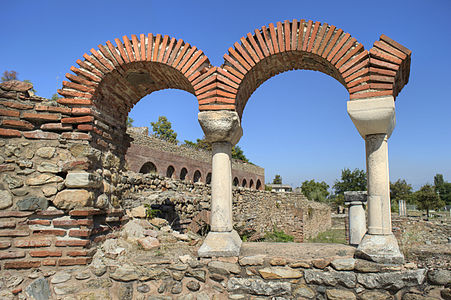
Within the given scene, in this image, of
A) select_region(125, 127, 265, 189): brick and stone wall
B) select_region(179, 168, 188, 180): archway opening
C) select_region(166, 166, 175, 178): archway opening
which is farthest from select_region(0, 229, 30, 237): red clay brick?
select_region(179, 168, 188, 180): archway opening

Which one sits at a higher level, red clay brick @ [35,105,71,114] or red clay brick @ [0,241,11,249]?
red clay brick @ [35,105,71,114]

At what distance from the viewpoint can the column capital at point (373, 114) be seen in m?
3.51

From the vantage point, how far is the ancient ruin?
11.3 ft

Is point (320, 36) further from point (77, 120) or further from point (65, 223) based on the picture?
point (65, 223)

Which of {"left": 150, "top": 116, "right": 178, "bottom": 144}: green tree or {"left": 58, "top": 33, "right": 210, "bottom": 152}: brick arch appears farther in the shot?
{"left": 150, "top": 116, "right": 178, "bottom": 144}: green tree

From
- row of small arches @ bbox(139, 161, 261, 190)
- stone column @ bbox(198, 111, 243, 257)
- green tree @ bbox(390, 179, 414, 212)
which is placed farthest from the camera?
green tree @ bbox(390, 179, 414, 212)

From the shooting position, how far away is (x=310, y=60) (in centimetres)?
412

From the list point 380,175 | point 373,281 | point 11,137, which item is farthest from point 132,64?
point 373,281

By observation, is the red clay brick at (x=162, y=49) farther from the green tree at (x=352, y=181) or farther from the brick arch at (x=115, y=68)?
the green tree at (x=352, y=181)

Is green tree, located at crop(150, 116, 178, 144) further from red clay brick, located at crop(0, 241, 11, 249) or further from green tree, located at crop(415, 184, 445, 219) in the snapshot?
red clay brick, located at crop(0, 241, 11, 249)

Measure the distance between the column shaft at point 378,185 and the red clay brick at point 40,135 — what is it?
3964 mm

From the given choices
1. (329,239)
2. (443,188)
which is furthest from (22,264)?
(443,188)

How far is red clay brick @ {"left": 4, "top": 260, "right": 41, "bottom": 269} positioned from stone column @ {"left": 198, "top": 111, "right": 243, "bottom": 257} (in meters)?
1.94

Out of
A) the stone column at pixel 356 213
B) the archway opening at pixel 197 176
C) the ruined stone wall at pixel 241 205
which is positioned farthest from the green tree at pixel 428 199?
the stone column at pixel 356 213
